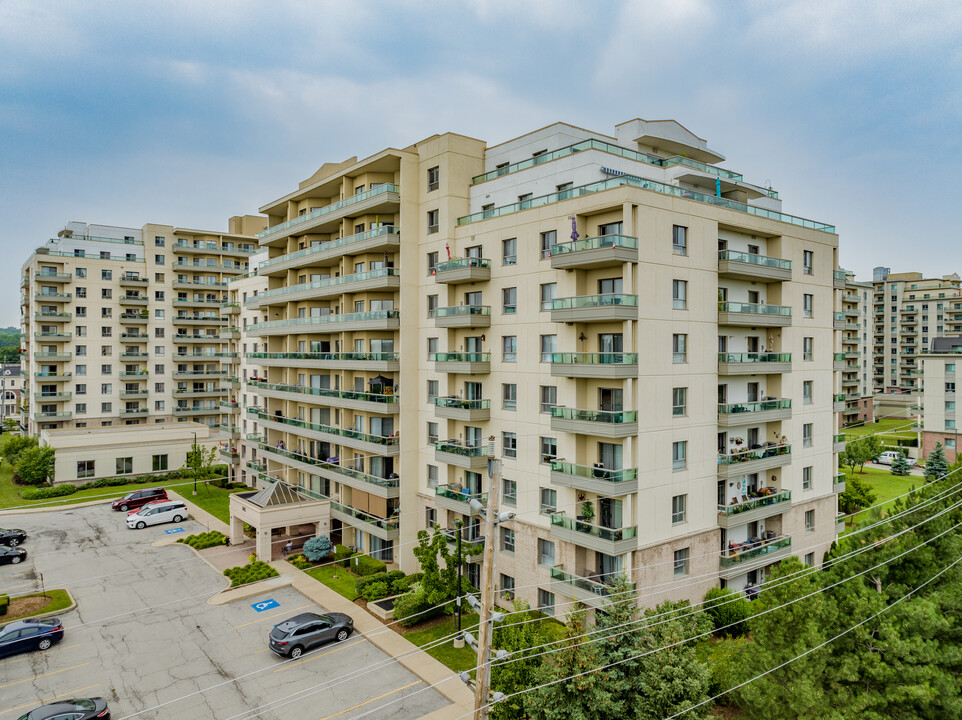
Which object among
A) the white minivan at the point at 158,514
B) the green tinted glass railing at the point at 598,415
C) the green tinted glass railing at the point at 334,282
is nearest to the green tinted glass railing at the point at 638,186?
the green tinted glass railing at the point at 334,282

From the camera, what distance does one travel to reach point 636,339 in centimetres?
2692

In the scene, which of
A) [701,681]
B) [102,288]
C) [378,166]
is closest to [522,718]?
[701,681]

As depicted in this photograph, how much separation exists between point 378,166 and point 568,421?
22609mm

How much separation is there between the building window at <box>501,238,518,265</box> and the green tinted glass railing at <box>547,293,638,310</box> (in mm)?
4976

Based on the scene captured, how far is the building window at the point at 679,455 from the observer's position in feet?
93.9

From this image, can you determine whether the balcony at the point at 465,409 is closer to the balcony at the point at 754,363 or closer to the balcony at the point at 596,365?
the balcony at the point at 596,365

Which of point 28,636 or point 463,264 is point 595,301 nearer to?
point 463,264

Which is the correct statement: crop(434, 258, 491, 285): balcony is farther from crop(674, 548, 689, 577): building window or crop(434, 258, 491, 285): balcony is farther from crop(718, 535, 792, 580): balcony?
crop(718, 535, 792, 580): balcony

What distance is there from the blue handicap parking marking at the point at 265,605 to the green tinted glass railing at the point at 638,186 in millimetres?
24978

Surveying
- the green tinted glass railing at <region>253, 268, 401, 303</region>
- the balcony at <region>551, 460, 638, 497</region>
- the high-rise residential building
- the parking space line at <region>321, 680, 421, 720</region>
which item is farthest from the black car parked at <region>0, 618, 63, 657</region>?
the balcony at <region>551, 460, 638, 497</region>

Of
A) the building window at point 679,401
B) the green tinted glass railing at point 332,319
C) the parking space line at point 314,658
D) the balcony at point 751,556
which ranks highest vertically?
the green tinted glass railing at point 332,319

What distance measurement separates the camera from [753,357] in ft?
105

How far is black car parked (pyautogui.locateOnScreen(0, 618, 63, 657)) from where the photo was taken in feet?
91.3

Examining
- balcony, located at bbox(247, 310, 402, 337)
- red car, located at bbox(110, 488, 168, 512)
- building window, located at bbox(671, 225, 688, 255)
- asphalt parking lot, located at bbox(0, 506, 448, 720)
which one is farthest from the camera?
red car, located at bbox(110, 488, 168, 512)
